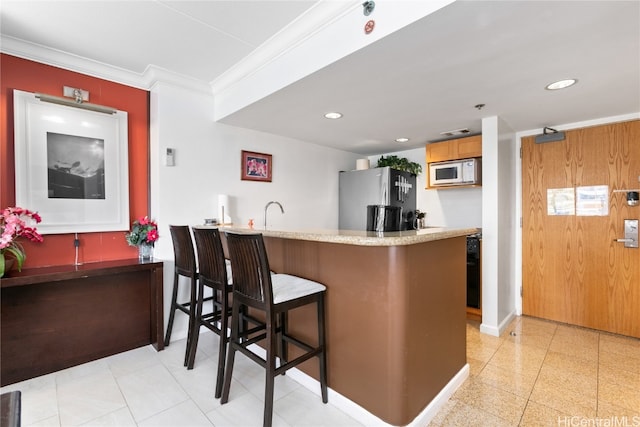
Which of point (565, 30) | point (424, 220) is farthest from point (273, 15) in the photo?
point (424, 220)

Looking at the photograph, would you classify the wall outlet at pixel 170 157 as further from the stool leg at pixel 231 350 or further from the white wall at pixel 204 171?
the stool leg at pixel 231 350

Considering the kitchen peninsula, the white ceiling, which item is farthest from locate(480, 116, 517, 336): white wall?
the kitchen peninsula

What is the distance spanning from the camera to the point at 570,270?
3186 mm

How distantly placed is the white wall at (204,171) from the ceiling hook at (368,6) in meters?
1.99

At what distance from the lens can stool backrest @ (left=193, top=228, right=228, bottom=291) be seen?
6.66 feet

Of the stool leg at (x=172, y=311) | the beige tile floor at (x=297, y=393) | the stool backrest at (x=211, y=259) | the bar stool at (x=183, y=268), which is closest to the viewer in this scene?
the beige tile floor at (x=297, y=393)

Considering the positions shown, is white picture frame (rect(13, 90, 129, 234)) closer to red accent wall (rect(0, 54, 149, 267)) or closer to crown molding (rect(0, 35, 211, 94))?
red accent wall (rect(0, 54, 149, 267))

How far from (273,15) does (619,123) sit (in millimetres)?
3441

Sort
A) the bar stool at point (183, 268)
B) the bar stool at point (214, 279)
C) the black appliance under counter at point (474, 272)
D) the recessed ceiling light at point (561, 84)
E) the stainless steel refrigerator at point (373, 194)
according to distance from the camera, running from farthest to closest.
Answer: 1. the stainless steel refrigerator at point (373, 194)
2. the black appliance under counter at point (474, 272)
3. the bar stool at point (183, 268)
4. the recessed ceiling light at point (561, 84)
5. the bar stool at point (214, 279)

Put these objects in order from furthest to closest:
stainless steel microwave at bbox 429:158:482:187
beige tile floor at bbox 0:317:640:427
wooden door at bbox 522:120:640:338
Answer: stainless steel microwave at bbox 429:158:482:187, wooden door at bbox 522:120:640:338, beige tile floor at bbox 0:317:640:427

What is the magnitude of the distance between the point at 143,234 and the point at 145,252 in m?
0.17

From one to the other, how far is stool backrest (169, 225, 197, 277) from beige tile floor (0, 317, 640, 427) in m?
0.72

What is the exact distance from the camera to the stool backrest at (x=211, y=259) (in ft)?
6.66

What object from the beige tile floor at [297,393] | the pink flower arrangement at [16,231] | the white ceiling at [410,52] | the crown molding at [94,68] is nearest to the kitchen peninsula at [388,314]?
the beige tile floor at [297,393]
